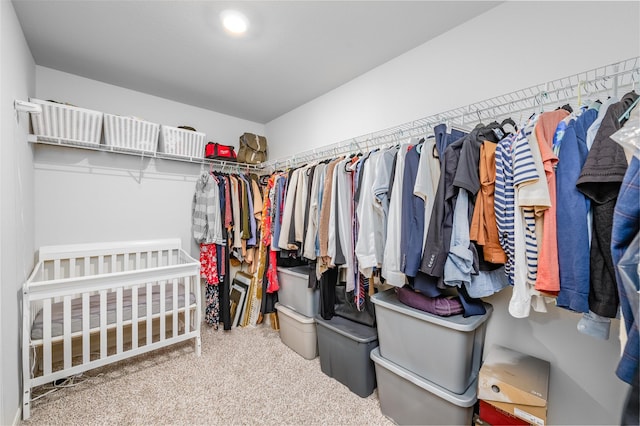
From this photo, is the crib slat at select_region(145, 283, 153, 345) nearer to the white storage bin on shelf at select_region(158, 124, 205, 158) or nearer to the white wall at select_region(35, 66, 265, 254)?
the white wall at select_region(35, 66, 265, 254)

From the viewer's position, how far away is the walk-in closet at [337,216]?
3.22 feet

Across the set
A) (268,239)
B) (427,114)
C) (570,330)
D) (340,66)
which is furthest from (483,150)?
(268,239)

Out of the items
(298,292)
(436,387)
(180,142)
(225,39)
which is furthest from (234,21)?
(436,387)

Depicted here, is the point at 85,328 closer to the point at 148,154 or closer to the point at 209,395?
the point at 209,395

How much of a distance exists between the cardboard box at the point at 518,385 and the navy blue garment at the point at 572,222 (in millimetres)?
513

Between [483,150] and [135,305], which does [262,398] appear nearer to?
[135,305]

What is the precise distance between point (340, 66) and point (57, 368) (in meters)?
3.00

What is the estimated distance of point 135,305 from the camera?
1.84 meters

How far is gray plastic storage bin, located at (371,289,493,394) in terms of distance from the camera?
126 centimetres

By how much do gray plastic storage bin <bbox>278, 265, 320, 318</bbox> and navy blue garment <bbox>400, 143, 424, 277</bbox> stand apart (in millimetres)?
990

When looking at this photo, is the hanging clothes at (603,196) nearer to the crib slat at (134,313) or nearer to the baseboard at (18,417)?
the crib slat at (134,313)

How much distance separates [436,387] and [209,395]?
4.54 feet

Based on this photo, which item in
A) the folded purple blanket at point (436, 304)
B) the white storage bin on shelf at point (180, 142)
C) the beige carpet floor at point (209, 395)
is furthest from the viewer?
the white storage bin on shelf at point (180, 142)

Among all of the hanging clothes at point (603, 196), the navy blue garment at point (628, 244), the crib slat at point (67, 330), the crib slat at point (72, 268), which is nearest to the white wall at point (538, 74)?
the hanging clothes at point (603, 196)
